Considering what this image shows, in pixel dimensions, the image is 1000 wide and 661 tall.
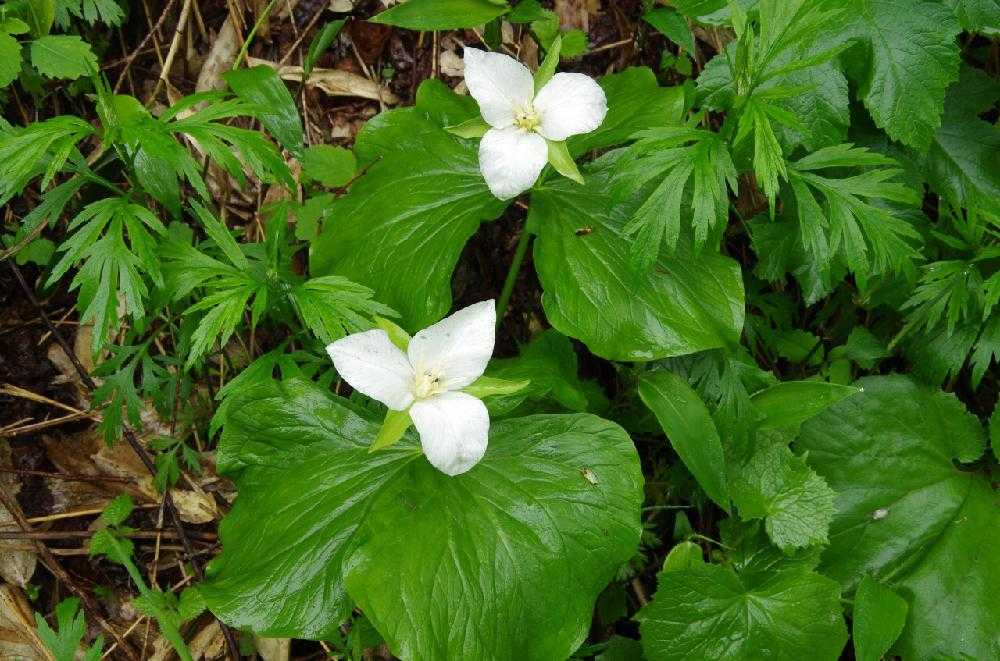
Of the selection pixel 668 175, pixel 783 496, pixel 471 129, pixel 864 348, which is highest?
pixel 471 129

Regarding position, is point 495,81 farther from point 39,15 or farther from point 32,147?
point 39,15

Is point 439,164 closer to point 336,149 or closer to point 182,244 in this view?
point 336,149

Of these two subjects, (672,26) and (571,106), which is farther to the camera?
(672,26)

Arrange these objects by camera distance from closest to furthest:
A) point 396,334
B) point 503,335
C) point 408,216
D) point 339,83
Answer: point 396,334
point 408,216
point 503,335
point 339,83

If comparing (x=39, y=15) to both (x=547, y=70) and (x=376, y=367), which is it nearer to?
(x=547, y=70)

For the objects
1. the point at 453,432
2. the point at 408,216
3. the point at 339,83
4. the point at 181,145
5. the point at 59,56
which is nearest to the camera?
the point at 453,432

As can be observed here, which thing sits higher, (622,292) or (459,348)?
(459,348)

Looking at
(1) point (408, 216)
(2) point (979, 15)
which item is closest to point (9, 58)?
(1) point (408, 216)

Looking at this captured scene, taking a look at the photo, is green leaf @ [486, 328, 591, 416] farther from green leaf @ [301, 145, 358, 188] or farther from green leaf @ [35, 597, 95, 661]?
green leaf @ [35, 597, 95, 661]

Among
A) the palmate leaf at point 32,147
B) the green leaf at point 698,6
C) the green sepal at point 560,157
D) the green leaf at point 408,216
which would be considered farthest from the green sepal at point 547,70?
the palmate leaf at point 32,147
